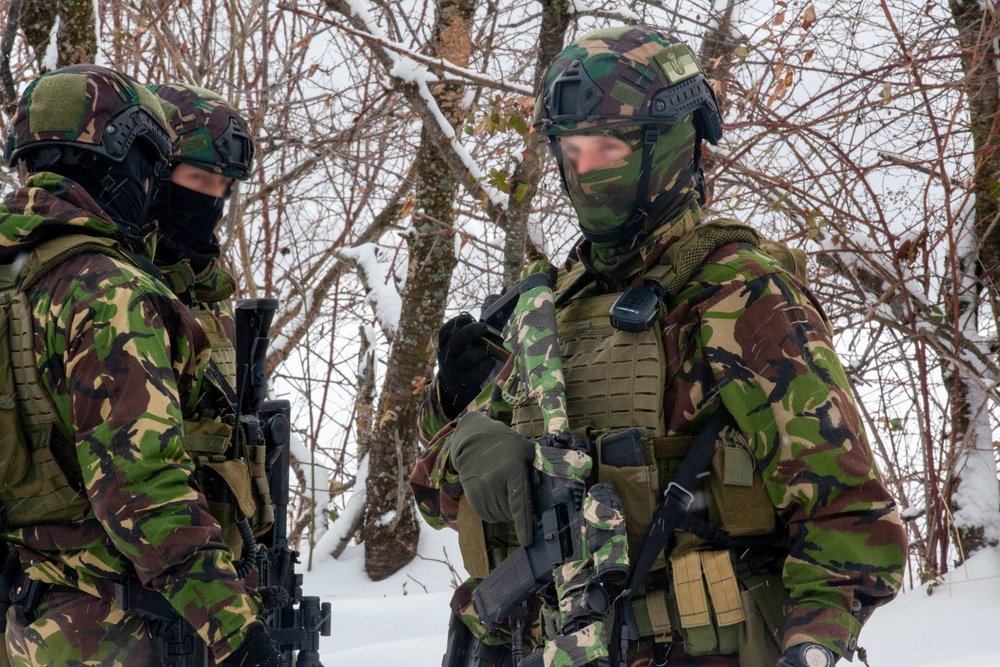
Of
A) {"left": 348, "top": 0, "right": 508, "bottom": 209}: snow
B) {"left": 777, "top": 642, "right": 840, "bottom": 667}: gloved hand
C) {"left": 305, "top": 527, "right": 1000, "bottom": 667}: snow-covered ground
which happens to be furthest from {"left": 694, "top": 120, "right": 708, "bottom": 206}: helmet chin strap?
{"left": 348, "top": 0, "right": 508, "bottom": 209}: snow

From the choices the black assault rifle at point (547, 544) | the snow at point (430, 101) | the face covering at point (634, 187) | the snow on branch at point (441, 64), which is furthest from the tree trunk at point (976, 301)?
the black assault rifle at point (547, 544)

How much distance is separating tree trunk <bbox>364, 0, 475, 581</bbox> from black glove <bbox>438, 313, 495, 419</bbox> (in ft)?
12.0

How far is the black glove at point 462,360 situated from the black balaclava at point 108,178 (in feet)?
2.83

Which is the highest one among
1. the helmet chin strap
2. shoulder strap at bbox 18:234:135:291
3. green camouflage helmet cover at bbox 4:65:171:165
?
green camouflage helmet cover at bbox 4:65:171:165

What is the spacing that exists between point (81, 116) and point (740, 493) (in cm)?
189

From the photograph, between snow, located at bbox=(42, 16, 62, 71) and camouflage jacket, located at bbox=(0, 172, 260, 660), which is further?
snow, located at bbox=(42, 16, 62, 71)

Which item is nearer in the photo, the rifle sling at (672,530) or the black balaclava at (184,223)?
the rifle sling at (672,530)

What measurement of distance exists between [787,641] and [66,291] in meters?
1.73

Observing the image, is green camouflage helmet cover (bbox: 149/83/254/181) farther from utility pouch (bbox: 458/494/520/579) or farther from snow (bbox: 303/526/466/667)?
snow (bbox: 303/526/466/667)

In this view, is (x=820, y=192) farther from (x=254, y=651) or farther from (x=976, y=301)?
(x=254, y=651)

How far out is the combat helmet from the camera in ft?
6.73

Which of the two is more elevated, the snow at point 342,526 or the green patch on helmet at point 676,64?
the green patch on helmet at point 676,64

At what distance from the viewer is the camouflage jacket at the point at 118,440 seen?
6.95 feet

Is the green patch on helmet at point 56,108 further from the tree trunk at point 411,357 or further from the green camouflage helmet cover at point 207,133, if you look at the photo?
the tree trunk at point 411,357
